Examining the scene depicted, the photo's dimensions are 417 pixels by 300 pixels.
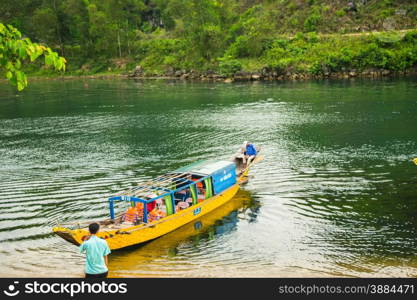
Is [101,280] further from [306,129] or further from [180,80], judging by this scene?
[180,80]

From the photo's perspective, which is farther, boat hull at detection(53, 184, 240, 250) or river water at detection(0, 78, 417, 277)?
river water at detection(0, 78, 417, 277)

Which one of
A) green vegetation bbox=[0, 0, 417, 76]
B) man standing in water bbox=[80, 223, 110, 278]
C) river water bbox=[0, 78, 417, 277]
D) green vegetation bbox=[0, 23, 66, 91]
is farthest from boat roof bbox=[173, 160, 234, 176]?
green vegetation bbox=[0, 0, 417, 76]

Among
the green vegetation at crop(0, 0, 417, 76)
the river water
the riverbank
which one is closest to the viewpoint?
the river water

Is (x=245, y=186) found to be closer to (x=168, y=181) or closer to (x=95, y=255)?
(x=168, y=181)

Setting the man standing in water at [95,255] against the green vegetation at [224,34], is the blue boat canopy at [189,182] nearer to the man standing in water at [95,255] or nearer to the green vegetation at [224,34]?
the man standing in water at [95,255]

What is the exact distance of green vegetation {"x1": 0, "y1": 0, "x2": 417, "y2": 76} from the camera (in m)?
80.6

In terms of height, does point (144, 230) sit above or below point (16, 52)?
below

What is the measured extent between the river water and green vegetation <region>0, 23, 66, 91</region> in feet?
33.3

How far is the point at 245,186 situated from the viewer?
1037 inches

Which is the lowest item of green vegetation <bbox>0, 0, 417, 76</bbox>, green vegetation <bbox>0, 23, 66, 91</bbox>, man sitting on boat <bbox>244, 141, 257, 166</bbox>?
man sitting on boat <bbox>244, 141, 257, 166</bbox>

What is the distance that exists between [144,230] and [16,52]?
38.0 feet

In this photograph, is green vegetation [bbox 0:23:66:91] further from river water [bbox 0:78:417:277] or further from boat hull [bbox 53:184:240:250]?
river water [bbox 0:78:417:277]

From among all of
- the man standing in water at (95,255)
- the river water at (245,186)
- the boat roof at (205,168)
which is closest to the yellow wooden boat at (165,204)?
the boat roof at (205,168)

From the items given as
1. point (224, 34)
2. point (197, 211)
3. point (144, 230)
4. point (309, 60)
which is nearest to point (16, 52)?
point (144, 230)
